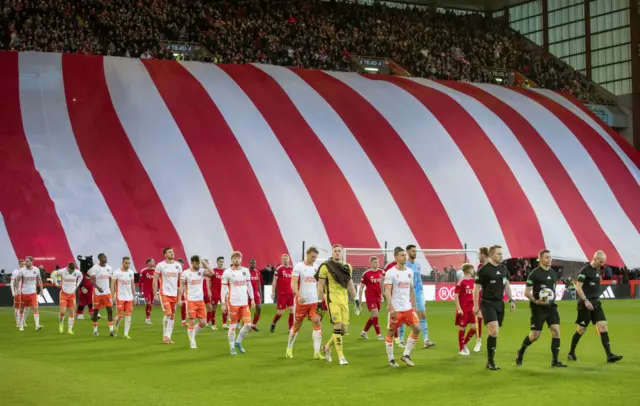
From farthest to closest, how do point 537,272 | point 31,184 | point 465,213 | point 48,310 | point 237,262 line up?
1. point 465,213
2. point 31,184
3. point 48,310
4. point 237,262
5. point 537,272

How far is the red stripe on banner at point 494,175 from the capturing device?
4378 cm

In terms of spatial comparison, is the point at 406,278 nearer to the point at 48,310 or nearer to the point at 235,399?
the point at 235,399

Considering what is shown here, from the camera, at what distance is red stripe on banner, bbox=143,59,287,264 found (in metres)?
39.2

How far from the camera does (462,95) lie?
49500 millimetres

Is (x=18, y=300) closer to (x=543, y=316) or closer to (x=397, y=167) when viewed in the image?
(x=543, y=316)

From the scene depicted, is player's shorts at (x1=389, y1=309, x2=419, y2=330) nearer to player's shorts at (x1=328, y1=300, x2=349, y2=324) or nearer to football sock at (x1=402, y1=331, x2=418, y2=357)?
football sock at (x1=402, y1=331, x2=418, y2=357)

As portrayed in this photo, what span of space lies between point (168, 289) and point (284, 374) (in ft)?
23.5

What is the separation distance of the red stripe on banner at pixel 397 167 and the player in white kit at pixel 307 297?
24.2 m

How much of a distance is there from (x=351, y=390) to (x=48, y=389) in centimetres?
444

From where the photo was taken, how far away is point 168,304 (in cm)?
2123

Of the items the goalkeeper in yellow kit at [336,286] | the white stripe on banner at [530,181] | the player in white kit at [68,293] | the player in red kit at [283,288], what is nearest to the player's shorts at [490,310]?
the goalkeeper in yellow kit at [336,286]

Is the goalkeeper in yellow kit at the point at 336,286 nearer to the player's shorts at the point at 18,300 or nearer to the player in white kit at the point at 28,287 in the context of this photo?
the player in white kit at the point at 28,287

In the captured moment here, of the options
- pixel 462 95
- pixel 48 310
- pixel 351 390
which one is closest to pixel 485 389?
pixel 351 390

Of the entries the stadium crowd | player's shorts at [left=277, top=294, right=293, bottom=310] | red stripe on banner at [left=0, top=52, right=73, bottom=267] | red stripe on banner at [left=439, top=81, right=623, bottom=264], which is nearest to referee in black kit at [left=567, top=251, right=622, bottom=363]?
player's shorts at [left=277, top=294, right=293, bottom=310]
